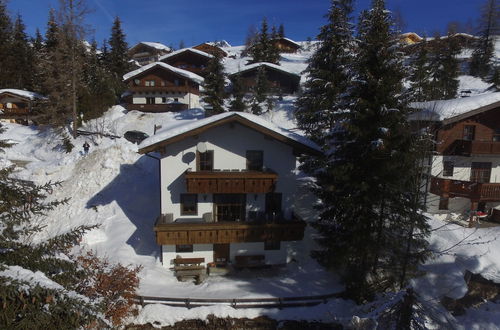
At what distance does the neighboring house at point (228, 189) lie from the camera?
1538 centimetres

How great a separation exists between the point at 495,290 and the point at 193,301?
15595 mm

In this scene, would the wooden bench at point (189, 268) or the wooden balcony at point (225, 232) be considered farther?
the wooden bench at point (189, 268)

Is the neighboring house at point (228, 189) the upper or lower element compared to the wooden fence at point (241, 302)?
upper

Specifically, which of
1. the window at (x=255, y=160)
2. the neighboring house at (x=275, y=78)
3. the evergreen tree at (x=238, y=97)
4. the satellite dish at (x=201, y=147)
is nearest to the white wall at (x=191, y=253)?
the window at (x=255, y=160)

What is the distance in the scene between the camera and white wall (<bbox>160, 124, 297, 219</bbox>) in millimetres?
16375

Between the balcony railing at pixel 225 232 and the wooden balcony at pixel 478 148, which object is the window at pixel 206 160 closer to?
the balcony railing at pixel 225 232

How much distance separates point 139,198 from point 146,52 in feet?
253

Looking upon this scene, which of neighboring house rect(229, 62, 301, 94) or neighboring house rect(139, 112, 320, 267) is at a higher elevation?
neighboring house rect(229, 62, 301, 94)

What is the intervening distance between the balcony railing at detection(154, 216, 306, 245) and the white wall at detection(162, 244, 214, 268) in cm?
137

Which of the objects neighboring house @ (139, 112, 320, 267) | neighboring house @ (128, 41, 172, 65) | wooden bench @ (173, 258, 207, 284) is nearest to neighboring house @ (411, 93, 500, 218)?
neighboring house @ (139, 112, 320, 267)

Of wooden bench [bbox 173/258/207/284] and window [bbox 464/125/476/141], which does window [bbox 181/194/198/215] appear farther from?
window [bbox 464/125/476/141]

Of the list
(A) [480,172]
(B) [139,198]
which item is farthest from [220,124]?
(A) [480,172]

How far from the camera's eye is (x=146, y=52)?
86875 millimetres

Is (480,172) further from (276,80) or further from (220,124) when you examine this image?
(276,80)
